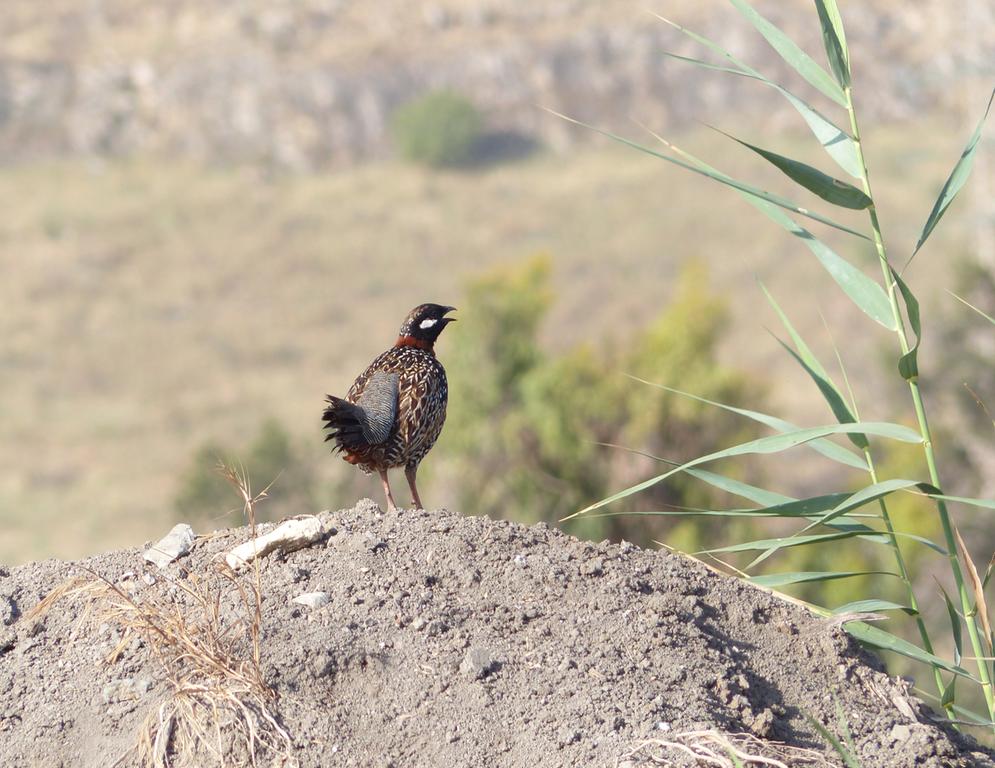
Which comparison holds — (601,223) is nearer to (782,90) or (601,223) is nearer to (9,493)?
(9,493)

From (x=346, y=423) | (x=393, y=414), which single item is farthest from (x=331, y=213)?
(x=346, y=423)

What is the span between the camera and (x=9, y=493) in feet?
84.7

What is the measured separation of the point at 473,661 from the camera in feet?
11.3

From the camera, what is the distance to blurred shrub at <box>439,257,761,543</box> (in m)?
16.3

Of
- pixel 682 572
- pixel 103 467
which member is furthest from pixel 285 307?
pixel 682 572

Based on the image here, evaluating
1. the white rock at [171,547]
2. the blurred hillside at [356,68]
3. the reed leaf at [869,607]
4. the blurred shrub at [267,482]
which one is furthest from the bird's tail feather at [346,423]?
the blurred hillside at [356,68]

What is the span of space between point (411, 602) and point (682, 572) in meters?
0.99

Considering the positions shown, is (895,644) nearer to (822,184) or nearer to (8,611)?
(822,184)

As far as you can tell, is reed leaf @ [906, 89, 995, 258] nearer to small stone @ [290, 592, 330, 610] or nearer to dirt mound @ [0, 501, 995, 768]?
dirt mound @ [0, 501, 995, 768]

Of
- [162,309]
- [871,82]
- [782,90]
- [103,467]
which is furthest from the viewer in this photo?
[871,82]

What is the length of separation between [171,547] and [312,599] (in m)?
0.73

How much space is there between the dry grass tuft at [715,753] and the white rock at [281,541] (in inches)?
53.3

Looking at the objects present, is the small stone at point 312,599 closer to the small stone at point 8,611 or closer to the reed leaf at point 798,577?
the small stone at point 8,611

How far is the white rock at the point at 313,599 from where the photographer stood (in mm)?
3672
